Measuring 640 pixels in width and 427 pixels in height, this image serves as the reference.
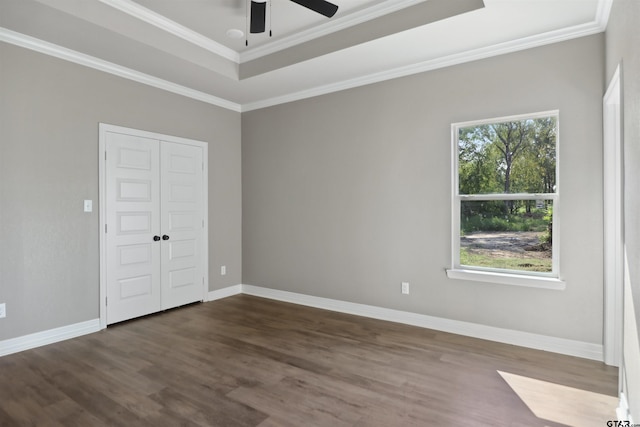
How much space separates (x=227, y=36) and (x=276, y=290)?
3239 millimetres

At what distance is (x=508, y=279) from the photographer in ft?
10.6

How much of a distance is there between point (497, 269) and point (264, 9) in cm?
315

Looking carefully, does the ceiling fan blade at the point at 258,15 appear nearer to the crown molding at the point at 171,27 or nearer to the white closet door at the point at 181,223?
the crown molding at the point at 171,27

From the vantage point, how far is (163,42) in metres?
3.39

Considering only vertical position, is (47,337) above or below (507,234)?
below

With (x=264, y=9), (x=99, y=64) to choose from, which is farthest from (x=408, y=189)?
(x=99, y=64)

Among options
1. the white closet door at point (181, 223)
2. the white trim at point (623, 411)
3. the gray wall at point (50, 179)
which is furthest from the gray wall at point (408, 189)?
the gray wall at point (50, 179)

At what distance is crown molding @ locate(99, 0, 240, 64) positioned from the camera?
Answer: 302cm

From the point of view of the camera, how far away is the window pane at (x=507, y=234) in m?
3.17

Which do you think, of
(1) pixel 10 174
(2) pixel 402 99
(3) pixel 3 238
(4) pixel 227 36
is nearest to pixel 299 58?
(4) pixel 227 36

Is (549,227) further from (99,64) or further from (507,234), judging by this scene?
(99,64)

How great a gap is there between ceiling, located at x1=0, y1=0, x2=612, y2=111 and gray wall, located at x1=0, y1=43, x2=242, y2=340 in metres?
0.24

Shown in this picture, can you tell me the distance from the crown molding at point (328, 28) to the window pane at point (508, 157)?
4.48 feet

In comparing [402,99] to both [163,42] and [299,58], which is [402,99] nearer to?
[299,58]
